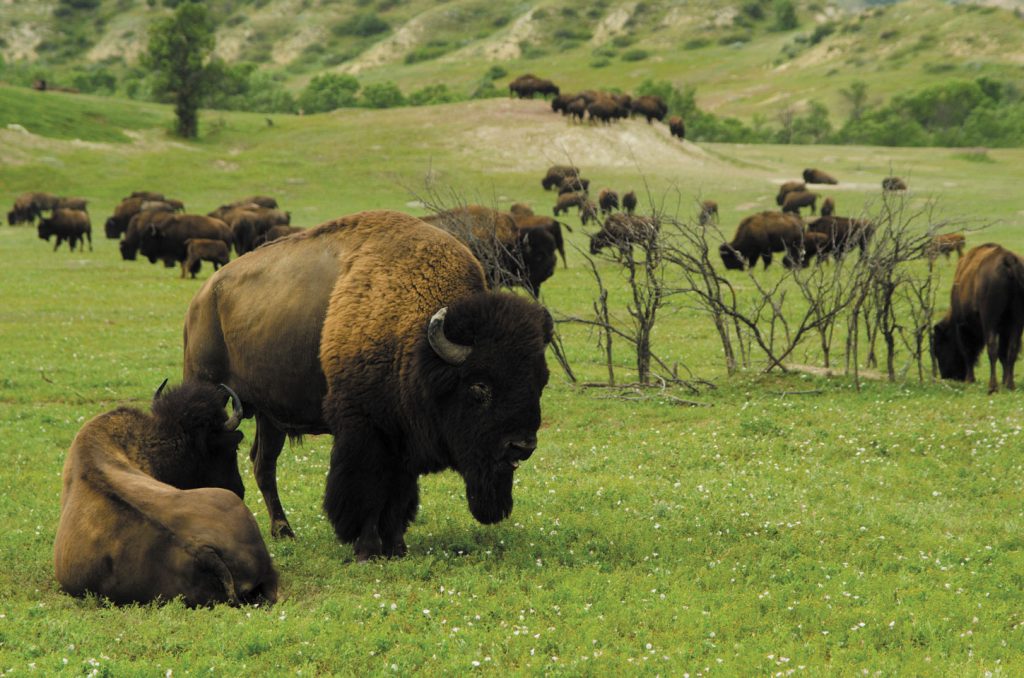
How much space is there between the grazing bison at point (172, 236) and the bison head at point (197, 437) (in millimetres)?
26315

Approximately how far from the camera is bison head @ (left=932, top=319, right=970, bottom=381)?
15.6 m

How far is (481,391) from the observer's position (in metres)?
7.28

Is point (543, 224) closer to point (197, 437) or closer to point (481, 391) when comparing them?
point (197, 437)

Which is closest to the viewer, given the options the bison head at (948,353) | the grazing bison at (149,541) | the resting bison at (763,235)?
the grazing bison at (149,541)

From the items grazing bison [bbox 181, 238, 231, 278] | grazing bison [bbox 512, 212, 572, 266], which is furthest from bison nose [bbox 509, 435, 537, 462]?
grazing bison [bbox 181, 238, 231, 278]

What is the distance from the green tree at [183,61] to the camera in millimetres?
65188

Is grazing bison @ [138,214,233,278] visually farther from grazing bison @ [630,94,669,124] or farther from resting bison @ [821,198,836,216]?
grazing bison @ [630,94,669,124]

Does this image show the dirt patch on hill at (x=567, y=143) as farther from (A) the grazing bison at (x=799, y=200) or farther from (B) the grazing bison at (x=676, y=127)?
(A) the grazing bison at (x=799, y=200)

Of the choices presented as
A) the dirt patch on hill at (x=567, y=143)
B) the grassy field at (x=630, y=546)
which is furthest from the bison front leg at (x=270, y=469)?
the dirt patch on hill at (x=567, y=143)

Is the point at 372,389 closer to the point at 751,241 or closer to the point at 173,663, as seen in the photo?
the point at 173,663

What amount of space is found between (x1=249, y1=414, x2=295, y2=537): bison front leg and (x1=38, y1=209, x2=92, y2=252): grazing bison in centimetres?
3122

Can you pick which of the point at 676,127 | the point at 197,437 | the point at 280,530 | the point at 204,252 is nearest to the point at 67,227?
the point at 204,252

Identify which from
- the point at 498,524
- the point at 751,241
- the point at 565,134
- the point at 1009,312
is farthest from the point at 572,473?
the point at 565,134

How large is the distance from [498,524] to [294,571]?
1851 mm
